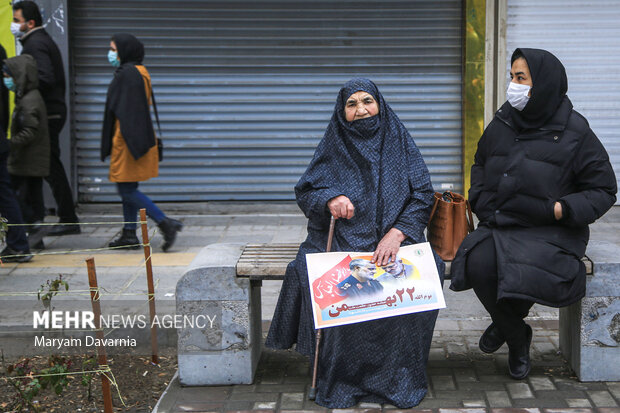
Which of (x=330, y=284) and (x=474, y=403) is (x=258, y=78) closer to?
(x=330, y=284)

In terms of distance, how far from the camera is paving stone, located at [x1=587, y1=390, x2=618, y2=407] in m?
4.04

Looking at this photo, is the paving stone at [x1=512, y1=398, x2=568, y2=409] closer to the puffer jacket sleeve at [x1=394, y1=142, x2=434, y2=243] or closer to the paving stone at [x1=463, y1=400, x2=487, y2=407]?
the paving stone at [x1=463, y1=400, x2=487, y2=407]

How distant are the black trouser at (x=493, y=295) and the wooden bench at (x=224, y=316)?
17cm

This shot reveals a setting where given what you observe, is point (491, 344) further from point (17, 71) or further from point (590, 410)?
point (17, 71)

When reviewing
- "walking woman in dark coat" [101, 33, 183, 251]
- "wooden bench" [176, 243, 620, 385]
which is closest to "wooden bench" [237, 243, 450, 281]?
"wooden bench" [176, 243, 620, 385]

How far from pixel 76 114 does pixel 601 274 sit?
21.1 feet

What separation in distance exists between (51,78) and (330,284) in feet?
14.8

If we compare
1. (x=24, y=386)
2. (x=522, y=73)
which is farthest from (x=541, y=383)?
(x=24, y=386)

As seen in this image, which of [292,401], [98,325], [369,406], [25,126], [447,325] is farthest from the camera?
[25,126]

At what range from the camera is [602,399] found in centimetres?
410

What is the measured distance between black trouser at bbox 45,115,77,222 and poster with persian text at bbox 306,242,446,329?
4391 mm

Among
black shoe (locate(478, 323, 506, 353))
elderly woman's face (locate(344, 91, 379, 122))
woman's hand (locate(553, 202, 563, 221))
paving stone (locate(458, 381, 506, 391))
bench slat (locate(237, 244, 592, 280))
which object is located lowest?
paving stone (locate(458, 381, 506, 391))

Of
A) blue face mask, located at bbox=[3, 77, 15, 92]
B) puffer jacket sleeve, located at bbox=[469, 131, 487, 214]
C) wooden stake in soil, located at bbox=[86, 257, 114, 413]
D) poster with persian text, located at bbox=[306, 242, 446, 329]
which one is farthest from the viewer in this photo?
blue face mask, located at bbox=[3, 77, 15, 92]

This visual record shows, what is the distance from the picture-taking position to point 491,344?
4449 millimetres
